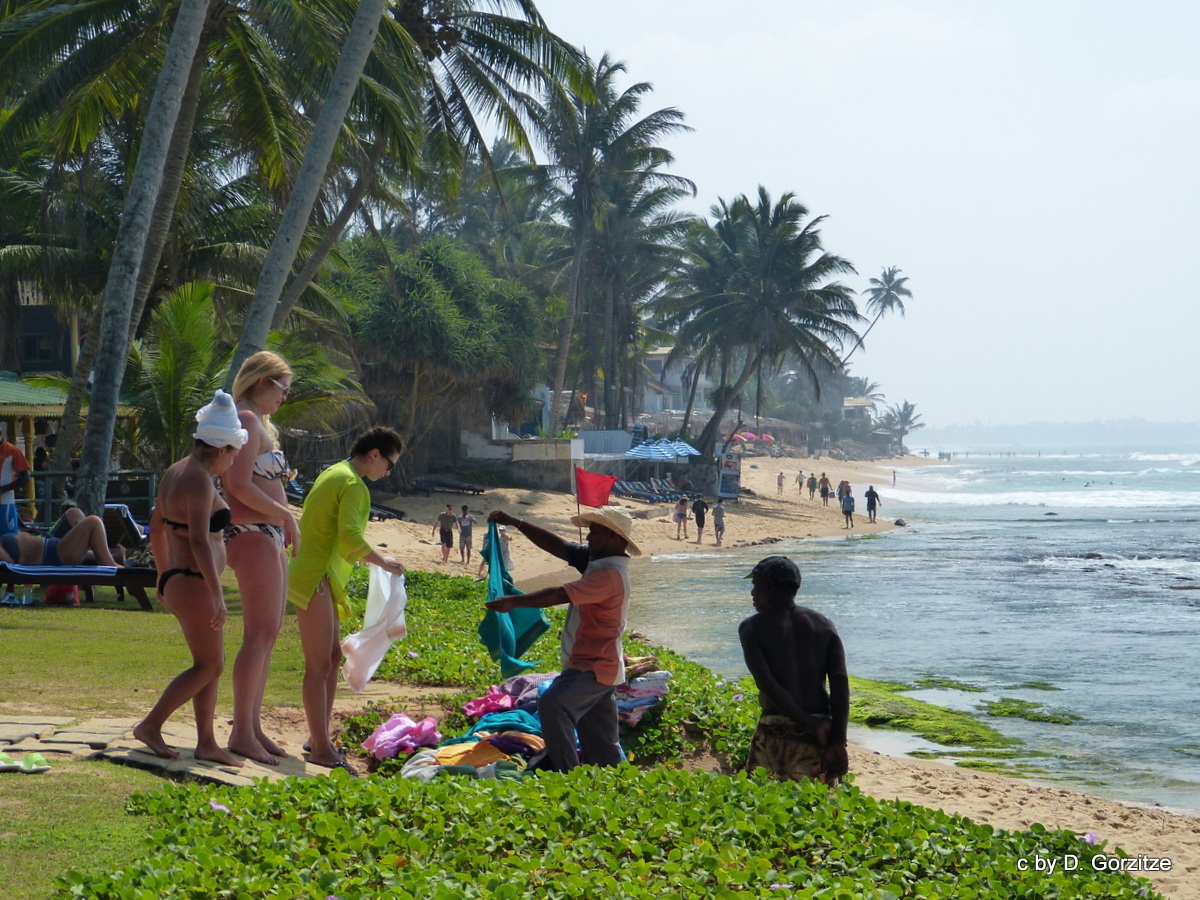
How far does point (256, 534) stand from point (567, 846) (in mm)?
2186

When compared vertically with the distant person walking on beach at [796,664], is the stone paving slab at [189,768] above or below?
below

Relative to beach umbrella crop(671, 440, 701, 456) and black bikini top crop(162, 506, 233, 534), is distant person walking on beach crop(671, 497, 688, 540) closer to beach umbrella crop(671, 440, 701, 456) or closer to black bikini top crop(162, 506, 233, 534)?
beach umbrella crop(671, 440, 701, 456)

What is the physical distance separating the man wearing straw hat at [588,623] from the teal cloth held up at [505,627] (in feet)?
2.42

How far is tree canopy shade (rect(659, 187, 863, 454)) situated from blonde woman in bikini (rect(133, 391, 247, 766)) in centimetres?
4405

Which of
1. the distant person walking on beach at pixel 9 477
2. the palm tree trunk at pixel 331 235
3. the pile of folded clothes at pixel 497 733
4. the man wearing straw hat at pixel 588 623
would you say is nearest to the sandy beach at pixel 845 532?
the pile of folded clothes at pixel 497 733

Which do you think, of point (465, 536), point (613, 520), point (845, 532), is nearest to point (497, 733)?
point (613, 520)

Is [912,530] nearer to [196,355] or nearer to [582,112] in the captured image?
[582,112]

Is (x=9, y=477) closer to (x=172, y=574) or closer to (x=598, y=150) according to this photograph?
(x=172, y=574)

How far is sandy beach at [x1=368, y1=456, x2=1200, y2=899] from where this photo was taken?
25.6ft

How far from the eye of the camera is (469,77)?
62.3ft

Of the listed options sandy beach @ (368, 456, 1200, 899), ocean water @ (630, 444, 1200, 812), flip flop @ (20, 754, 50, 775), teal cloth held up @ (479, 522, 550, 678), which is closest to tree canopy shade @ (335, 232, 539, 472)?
sandy beach @ (368, 456, 1200, 899)

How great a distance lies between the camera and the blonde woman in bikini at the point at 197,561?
5195mm

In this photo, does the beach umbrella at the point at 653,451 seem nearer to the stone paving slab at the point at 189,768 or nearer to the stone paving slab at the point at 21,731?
the stone paving slab at the point at 21,731

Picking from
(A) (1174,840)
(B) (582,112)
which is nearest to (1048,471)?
(B) (582,112)
